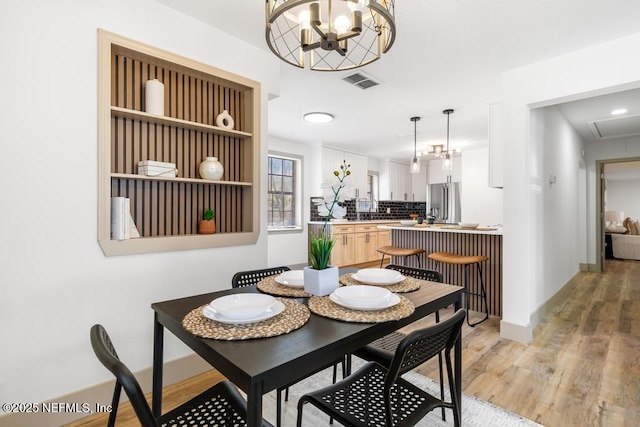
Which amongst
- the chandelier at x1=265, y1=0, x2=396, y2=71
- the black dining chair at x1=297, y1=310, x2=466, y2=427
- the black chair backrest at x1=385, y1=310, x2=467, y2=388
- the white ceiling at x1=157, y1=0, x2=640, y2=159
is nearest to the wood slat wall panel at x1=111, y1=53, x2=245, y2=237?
the white ceiling at x1=157, y1=0, x2=640, y2=159

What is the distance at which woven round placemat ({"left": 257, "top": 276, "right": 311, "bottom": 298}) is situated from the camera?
1.46 m

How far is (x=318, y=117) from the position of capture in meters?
4.20

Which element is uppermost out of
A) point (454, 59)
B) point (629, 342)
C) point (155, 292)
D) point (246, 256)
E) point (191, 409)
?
point (454, 59)

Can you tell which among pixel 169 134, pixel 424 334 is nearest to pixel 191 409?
pixel 424 334

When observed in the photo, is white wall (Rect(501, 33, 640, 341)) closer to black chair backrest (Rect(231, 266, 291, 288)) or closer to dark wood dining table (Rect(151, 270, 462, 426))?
dark wood dining table (Rect(151, 270, 462, 426))

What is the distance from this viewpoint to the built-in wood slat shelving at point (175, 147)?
1.87 m

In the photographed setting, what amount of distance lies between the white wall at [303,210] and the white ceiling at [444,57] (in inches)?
36.6

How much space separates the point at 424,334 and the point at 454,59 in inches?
96.0

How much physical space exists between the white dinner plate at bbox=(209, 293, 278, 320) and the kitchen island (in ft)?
9.19

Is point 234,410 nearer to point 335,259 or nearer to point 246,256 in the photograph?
point 246,256

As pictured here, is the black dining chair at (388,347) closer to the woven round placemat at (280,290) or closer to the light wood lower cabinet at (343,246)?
the woven round placemat at (280,290)

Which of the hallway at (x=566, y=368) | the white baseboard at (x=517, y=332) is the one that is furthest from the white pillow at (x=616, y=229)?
the white baseboard at (x=517, y=332)

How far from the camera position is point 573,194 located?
187 inches

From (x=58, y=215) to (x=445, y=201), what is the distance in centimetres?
711
